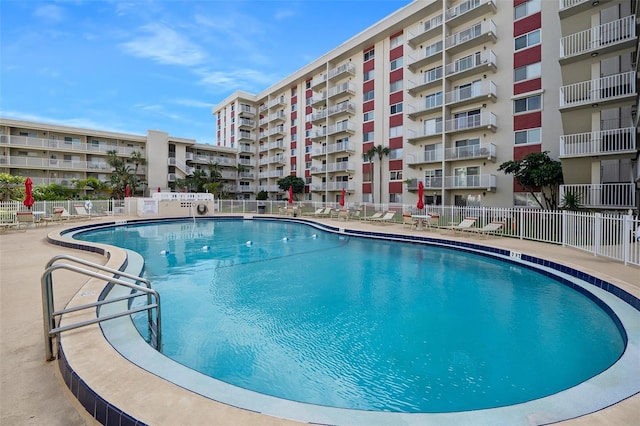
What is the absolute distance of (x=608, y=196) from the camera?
13.9 metres

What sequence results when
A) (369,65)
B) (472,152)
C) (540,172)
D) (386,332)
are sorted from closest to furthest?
(386,332)
(540,172)
(472,152)
(369,65)

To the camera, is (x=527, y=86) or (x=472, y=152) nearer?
(x=527, y=86)

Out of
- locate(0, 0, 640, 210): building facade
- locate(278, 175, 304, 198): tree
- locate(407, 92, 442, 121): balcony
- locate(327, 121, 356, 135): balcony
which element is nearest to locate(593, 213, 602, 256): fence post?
locate(0, 0, 640, 210): building facade

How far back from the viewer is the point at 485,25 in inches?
840

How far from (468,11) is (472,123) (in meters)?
7.90

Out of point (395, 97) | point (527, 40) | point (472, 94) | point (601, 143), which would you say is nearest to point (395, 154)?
point (395, 97)

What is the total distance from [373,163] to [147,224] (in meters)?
19.9

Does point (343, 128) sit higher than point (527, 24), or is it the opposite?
point (527, 24)

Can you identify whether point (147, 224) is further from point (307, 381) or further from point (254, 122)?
point (254, 122)

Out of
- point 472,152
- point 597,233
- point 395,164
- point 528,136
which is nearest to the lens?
point 597,233

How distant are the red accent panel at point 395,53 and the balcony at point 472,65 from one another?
19.5ft

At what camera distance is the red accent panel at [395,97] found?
90.9 feet

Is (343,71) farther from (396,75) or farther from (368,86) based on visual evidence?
(396,75)

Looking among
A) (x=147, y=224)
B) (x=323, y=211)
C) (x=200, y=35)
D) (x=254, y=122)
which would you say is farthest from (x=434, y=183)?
(x=254, y=122)
